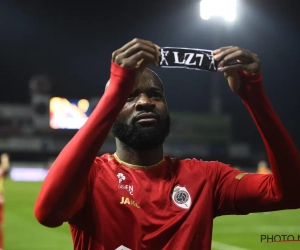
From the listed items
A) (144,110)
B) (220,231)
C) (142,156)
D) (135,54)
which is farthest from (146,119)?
(220,231)

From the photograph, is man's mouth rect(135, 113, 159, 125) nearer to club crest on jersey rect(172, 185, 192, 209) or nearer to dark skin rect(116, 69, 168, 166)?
dark skin rect(116, 69, 168, 166)

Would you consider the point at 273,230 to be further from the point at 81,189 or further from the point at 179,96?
the point at 179,96

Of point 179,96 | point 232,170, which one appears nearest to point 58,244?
point 232,170

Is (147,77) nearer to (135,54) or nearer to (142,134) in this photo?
(142,134)

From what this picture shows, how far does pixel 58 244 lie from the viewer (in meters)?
10.0

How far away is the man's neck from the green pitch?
5.83 m

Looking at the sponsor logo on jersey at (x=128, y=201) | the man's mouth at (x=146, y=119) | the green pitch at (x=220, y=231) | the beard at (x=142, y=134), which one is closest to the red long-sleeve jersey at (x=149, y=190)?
the sponsor logo on jersey at (x=128, y=201)

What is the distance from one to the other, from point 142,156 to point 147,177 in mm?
111

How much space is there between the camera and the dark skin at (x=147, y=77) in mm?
2178

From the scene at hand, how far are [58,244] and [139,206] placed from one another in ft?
26.1

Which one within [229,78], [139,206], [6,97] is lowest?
[6,97]

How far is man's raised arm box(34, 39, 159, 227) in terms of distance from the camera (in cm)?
214

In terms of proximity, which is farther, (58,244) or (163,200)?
(58,244)

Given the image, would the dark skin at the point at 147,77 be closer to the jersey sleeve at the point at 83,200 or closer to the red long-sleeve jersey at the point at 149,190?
the red long-sleeve jersey at the point at 149,190
